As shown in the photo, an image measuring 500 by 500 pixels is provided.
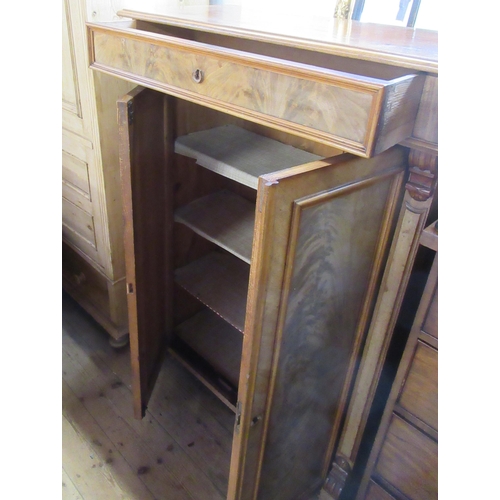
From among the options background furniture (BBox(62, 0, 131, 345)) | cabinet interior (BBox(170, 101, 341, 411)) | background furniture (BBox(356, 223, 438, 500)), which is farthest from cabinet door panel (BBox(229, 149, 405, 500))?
background furniture (BBox(62, 0, 131, 345))

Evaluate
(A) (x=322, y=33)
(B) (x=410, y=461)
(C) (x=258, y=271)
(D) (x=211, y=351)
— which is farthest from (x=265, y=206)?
(D) (x=211, y=351)

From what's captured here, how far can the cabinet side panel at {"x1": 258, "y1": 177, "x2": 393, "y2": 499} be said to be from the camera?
28.4 inches

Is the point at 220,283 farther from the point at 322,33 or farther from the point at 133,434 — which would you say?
the point at 322,33

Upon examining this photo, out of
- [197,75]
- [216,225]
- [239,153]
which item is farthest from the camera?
[216,225]

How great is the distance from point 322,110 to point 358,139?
68mm

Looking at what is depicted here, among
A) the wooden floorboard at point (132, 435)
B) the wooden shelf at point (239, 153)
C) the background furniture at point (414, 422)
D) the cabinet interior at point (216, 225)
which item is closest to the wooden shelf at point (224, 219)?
the cabinet interior at point (216, 225)

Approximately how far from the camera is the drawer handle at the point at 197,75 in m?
0.76

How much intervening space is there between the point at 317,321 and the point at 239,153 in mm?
449

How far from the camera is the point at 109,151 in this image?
51.1 inches

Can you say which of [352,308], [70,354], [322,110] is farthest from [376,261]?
[70,354]

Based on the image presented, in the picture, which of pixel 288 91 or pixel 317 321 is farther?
pixel 317 321

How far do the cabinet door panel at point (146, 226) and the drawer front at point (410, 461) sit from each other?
2.27 ft

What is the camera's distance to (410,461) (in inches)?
36.7

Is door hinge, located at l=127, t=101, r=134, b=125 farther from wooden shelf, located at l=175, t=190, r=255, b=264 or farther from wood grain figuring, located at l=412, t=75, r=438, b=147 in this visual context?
wood grain figuring, located at l=412, t=75, r=438, b=147
